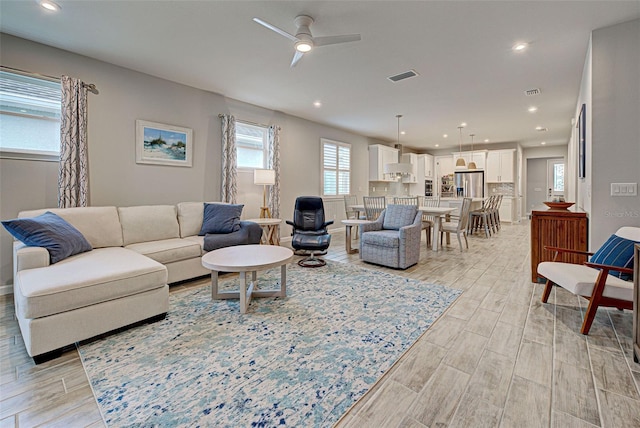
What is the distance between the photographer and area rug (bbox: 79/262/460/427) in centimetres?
143

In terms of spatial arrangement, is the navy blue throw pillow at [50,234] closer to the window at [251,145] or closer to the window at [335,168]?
the window at [251,145]

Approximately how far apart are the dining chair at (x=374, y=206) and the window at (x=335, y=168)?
154 cm

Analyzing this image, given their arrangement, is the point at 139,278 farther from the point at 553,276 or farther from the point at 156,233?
the point at 553,276

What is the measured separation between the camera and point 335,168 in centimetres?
723

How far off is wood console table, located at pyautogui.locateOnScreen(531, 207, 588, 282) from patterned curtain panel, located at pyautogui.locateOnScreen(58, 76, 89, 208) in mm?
5440

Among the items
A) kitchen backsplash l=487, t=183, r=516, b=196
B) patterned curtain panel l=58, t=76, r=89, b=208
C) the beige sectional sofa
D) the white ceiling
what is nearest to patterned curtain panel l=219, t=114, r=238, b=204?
the white ceiling

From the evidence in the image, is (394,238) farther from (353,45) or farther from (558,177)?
(558,177)

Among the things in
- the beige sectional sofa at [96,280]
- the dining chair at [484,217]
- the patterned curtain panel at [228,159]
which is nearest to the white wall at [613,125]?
the dining chair at [484,217]

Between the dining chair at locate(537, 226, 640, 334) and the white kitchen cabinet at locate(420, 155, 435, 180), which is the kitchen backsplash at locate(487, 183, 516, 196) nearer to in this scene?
the white kitchen cabinet at locate(420, 155, 435, 180)

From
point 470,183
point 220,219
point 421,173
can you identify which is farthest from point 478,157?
point 220,219

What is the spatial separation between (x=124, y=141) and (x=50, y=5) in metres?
1.58

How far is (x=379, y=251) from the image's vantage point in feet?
13.2

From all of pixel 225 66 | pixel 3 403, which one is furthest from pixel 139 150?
pixel 3 403

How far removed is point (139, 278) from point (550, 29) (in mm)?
4520
